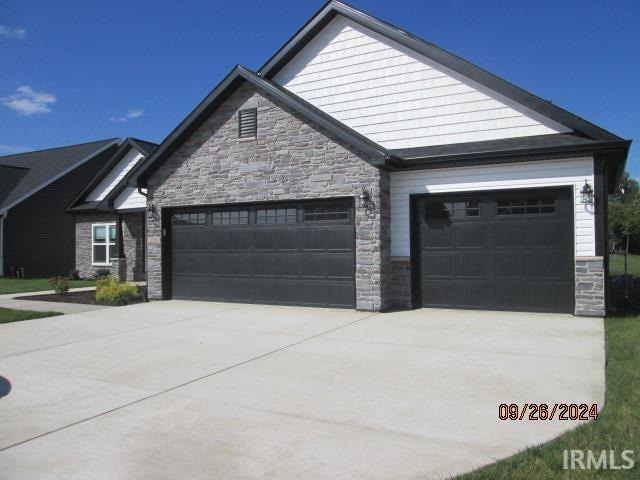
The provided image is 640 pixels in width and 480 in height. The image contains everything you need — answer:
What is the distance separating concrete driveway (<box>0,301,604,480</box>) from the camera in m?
3.86

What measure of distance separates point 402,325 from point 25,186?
23.6 meters

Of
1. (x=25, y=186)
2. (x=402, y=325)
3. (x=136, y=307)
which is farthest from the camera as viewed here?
(x=25, y=186)

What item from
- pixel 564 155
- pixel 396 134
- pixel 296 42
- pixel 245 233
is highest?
pixel 296 42

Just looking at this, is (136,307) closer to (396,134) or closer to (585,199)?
(396,134)

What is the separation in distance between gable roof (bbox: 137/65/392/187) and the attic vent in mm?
642

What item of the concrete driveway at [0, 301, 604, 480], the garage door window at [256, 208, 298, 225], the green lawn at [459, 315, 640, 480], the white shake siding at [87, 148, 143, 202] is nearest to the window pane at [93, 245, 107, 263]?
the white shake siding at [87, 148, 143, 202]

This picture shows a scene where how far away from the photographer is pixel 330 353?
732cm

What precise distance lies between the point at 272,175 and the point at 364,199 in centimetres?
256

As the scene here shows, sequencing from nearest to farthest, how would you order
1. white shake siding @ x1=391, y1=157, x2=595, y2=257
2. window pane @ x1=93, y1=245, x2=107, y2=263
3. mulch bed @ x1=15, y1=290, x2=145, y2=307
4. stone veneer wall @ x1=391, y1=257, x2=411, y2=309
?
white shake siding @ x1=391, y1=157, x2=595, y2=257 → stone veneer wall @ x1=391, y1=257, x2=411, y2=309 → mulch bed @ x1=15, y1=290, x2=145, y2=307 → window pane @ x1=93, y1=245, x2=107, y2=263

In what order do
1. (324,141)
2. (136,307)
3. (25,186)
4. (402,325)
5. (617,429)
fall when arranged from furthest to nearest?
(25,186) → (136,307) → (324,141) → (402,325) → (617,429)

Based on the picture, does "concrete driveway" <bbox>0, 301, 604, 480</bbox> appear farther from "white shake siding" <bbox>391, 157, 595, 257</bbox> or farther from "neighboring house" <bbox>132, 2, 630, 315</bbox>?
"white shake siding" <bbox>391, 157, 595, 257</bbox>

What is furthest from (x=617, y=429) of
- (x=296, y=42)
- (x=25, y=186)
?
(x=25, y=186)

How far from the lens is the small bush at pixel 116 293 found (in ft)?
44.8

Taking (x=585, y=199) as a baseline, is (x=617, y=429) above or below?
below
